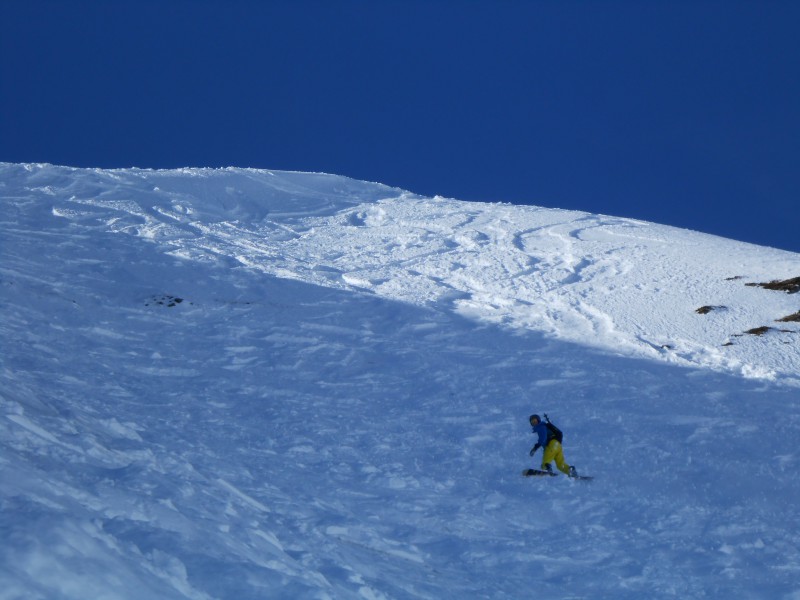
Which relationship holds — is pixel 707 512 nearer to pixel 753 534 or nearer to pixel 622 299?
pixel 753 534

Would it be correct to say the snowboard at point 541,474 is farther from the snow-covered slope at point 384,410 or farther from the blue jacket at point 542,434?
the blue jacket at point 542,434

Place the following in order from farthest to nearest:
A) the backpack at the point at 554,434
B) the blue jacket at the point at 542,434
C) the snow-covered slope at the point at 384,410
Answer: the blue jacket at the point at 542,434 → the backpack at the point at 554,434 → the snow-covered slope at the point at 384,410

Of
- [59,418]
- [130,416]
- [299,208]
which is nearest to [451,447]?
[130,416]

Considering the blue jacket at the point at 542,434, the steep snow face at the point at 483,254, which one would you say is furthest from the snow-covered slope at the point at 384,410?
the blue jacket at the point at 542,434

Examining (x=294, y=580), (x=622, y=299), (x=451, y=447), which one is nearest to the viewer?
(x=294, y=580)

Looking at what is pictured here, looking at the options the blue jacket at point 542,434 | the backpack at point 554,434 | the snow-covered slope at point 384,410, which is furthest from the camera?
the blue jacket at point 542,434

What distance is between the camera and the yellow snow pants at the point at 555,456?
10.7 meters

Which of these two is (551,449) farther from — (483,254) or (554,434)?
(483,254)

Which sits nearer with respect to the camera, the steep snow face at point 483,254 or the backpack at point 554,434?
the backpack at point 554,434

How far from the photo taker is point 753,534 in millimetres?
9281

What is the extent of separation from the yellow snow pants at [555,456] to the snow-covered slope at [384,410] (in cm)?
24

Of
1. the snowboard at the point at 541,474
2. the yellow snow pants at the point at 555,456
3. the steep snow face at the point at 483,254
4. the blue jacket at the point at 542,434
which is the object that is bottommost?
the snowboard at the point at 541,474

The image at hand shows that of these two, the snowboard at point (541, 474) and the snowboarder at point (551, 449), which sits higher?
the snowboarder at point (551, 449)

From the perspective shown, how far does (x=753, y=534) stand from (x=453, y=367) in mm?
6679
